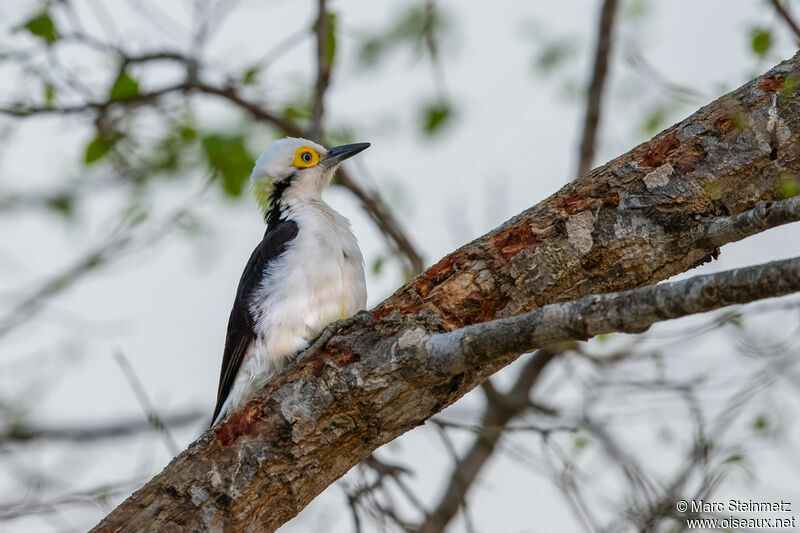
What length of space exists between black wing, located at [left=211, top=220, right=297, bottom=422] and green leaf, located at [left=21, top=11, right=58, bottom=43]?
210 cm

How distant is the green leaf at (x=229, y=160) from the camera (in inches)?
252

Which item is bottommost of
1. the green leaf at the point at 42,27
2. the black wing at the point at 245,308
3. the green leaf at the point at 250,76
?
the black wing at the point at 245,308

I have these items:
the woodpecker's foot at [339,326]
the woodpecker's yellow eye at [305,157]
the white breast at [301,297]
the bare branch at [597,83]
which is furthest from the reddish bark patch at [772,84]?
the bare branch at [597,83]

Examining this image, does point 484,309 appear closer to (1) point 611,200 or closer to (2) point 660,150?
(1) point 611,200

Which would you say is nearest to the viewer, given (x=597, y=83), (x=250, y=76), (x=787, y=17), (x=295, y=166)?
(x=787, y=17)

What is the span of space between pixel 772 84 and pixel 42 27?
4634 mm

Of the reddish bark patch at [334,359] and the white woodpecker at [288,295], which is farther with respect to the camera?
the white woodpecker at [288,295]

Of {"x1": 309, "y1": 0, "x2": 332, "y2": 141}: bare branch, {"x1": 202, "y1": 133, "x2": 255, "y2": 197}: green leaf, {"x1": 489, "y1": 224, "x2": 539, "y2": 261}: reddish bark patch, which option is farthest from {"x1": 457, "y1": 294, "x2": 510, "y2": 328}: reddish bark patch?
{"x1": 202, "y1": 133, "x2": 255, "y2": 197}: green leaf

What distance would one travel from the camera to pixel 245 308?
497 centimetres

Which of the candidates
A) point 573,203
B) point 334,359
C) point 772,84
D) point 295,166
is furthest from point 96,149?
point 772,84

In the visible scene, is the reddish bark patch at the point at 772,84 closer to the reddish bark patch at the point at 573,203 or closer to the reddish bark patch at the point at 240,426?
the reddish bark patch at the point at 573,203

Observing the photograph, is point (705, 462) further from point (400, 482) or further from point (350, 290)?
point (350, 290)

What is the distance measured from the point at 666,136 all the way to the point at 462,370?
124 centimetres

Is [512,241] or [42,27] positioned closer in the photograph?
[512,241]
